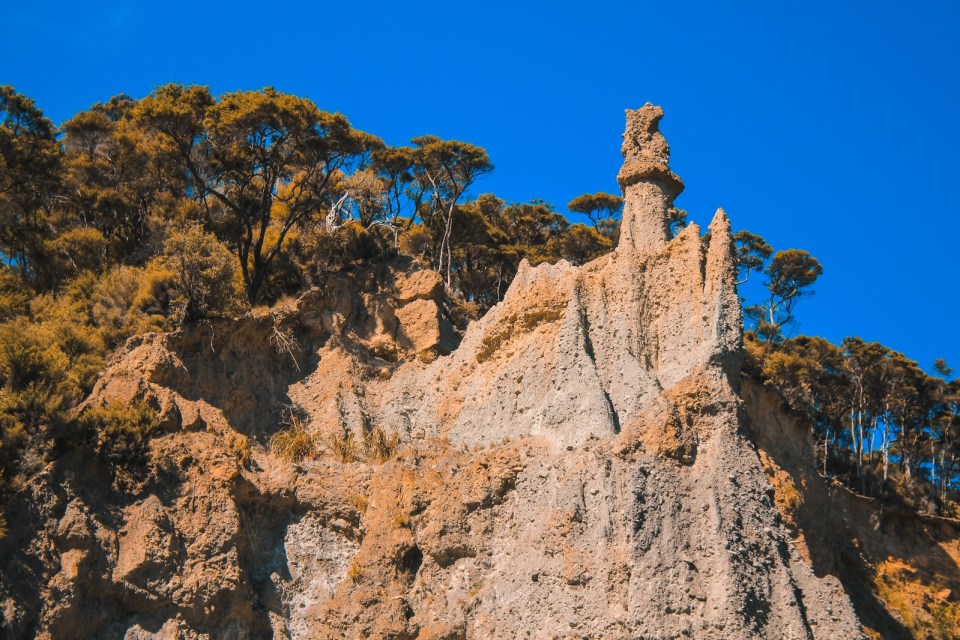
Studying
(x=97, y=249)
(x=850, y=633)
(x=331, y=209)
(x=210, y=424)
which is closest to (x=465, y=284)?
(x=331, y=209)

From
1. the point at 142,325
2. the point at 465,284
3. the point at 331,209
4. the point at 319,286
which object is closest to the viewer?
the point at 142,325

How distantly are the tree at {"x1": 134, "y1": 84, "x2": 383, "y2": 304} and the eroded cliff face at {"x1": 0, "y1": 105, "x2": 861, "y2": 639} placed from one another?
14.5 ft

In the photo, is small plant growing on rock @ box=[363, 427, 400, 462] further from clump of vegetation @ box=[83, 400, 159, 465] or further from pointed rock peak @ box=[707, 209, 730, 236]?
pointed rock peak @ box=[707, 209, 730, 236]

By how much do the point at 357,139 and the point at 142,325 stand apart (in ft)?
22.2

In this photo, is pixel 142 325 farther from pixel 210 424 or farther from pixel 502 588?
pixel 502 588

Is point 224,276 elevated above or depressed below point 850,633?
above

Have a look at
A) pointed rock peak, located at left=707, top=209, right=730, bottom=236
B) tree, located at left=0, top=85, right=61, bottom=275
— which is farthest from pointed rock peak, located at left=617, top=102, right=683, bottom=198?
Answer: tree, located at left=0, top=85, right=61, bottom=275

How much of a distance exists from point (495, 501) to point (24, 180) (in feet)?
46.8

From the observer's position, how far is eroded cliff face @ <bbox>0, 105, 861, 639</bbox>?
56.1 ft

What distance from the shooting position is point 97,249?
2634 cm

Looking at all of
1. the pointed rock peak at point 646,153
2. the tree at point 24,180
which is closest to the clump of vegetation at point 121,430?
the tree at point 24,180

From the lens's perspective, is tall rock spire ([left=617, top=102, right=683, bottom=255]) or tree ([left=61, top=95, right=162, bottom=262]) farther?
tree ([left=61, top=95, right=162, bottom=262])

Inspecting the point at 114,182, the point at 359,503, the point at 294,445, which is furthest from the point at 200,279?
the point at 114,182

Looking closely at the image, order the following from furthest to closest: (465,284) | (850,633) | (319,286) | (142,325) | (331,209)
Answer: (465,284)
(331,209)
(319,286)
(142,325)
(850,633)
